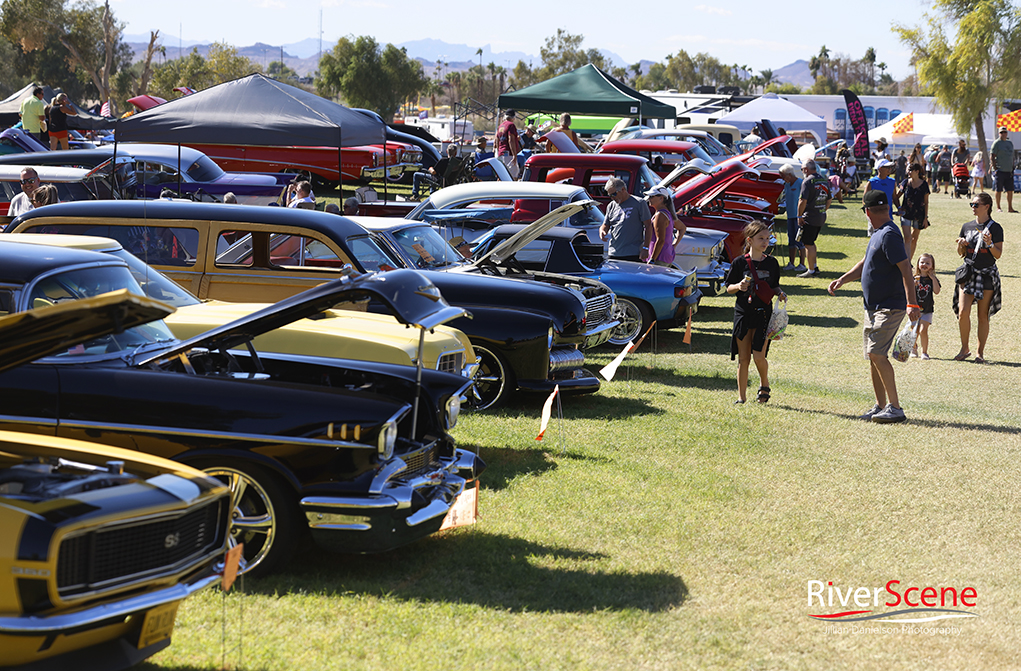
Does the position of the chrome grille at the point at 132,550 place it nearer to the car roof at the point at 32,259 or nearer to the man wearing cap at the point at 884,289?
the car roof at the point at 32,259

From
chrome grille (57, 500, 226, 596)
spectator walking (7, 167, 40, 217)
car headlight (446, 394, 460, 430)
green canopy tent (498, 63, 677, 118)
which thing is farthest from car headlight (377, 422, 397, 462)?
green canopy tent (498, 63, 677, 118)

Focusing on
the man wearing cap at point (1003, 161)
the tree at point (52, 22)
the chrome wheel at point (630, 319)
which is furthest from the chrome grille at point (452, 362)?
the tree at point (52, 22)

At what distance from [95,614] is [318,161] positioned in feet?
73.2

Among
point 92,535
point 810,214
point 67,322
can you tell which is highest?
point 810,214

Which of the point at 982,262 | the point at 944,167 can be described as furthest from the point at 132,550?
the point at 944,167

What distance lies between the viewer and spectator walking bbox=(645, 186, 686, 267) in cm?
1222

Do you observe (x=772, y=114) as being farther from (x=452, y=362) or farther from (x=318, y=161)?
A: (x=452, y=362)

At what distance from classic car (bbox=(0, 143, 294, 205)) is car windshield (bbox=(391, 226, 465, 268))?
7.90 meters

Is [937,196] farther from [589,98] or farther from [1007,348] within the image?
[1007,348]

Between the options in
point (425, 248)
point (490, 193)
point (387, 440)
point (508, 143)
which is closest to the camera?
point (387, 440)

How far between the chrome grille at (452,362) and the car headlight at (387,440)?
2.09 meters

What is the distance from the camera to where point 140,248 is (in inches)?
334

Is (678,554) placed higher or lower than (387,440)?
lower

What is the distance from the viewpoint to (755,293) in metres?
8.95
